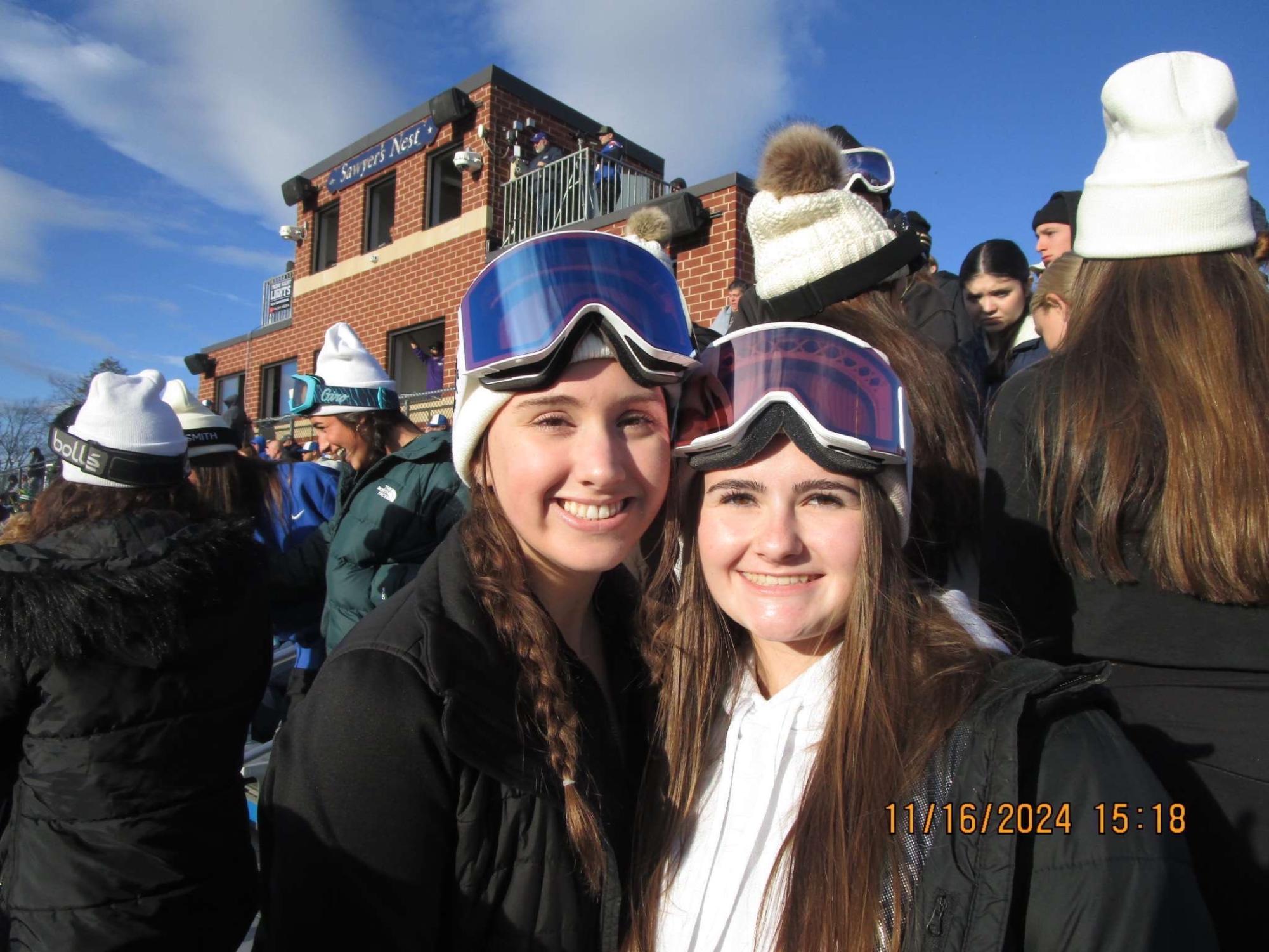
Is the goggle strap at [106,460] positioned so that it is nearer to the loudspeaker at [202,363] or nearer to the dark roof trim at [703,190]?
the dark roof trim at [703,190]

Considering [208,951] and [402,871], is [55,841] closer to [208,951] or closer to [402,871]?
[208,951]

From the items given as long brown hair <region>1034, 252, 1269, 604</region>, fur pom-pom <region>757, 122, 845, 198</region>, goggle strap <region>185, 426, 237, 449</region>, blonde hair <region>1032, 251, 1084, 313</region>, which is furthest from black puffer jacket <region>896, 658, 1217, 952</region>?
goggle strap <region>185, 426, 237, 449</region>

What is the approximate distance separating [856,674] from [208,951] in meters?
2.51

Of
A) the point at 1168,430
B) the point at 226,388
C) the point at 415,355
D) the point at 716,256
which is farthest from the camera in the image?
the point at 226,388

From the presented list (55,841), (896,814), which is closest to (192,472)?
(55,841)

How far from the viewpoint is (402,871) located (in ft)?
4.57

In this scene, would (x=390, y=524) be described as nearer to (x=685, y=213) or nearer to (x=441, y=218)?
(x=685, y=213)

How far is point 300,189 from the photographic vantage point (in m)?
15.4

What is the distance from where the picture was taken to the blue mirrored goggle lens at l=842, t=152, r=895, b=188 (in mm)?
3248

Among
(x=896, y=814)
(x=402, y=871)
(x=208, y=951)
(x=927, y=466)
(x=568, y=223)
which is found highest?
(x=568, y=223)

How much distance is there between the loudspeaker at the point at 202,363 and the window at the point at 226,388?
0.36 m

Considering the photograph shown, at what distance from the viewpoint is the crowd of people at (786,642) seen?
1366 mm

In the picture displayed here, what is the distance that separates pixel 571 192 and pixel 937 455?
986 centimetres

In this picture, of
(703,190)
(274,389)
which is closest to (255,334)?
(274,389)
